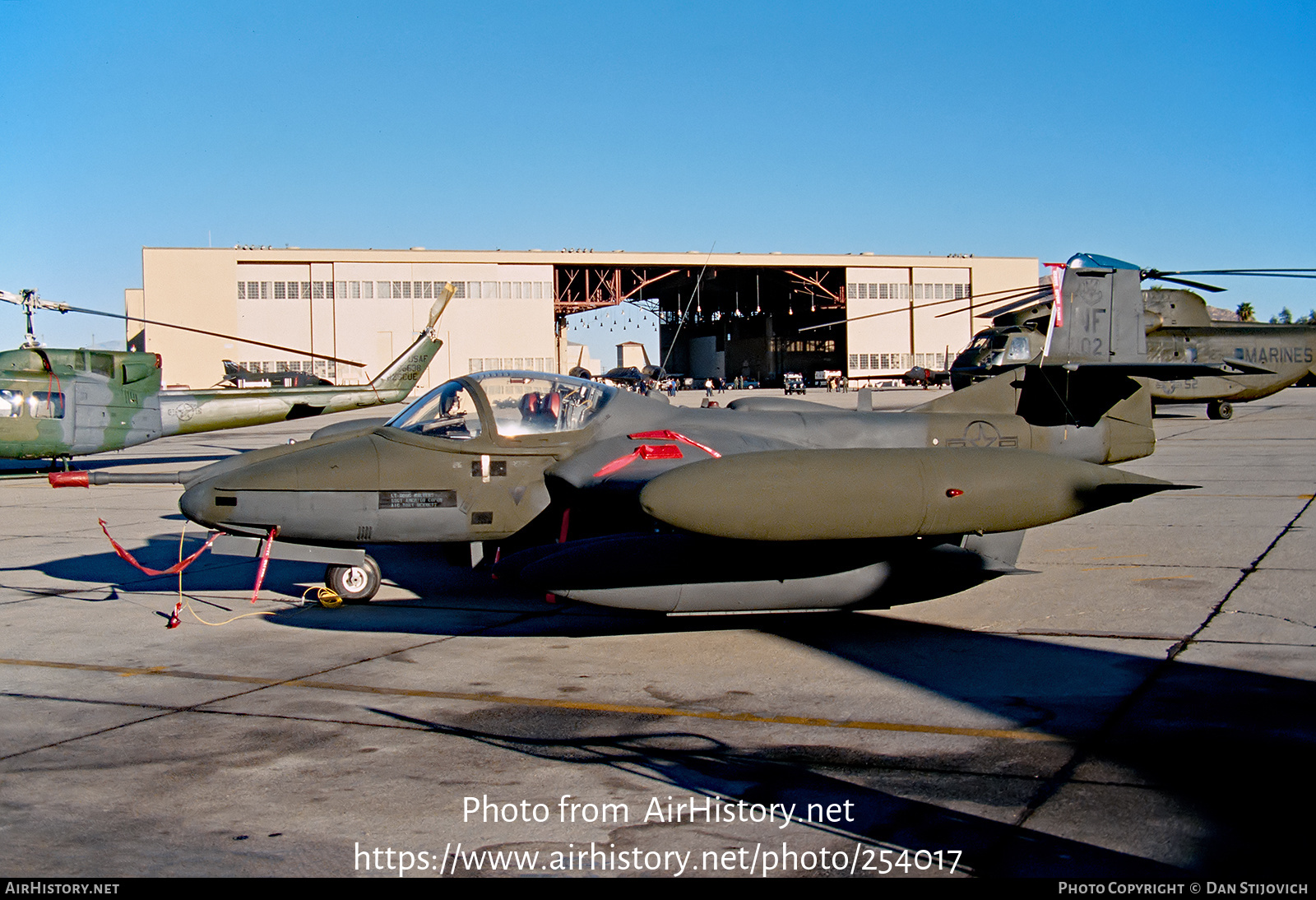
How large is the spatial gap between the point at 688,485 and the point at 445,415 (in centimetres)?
318

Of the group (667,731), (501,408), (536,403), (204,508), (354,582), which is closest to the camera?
(667,731)

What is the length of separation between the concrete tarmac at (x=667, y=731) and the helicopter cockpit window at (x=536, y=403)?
169 cm

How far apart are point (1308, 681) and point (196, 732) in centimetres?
672

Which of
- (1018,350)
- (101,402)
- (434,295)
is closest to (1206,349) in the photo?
(1018,350)

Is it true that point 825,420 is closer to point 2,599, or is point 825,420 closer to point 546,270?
point 2,599

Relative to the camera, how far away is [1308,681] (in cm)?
612

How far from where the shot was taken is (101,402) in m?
20.1

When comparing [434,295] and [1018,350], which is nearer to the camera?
[1018,350]

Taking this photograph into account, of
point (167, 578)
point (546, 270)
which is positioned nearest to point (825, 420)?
point (167, 578)

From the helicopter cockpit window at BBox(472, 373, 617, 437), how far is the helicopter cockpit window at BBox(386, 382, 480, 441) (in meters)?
0.19

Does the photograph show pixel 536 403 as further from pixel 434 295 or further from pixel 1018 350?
pixel 434 295

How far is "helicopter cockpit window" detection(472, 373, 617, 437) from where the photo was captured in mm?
8906

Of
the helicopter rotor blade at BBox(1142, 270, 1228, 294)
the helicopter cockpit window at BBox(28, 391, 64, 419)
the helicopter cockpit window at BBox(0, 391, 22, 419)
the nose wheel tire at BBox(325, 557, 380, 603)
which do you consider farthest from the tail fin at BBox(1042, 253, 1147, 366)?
the helicopter cockpit window at BBox(0, 391, 22, 419)

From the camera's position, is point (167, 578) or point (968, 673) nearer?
point (968, 673)
